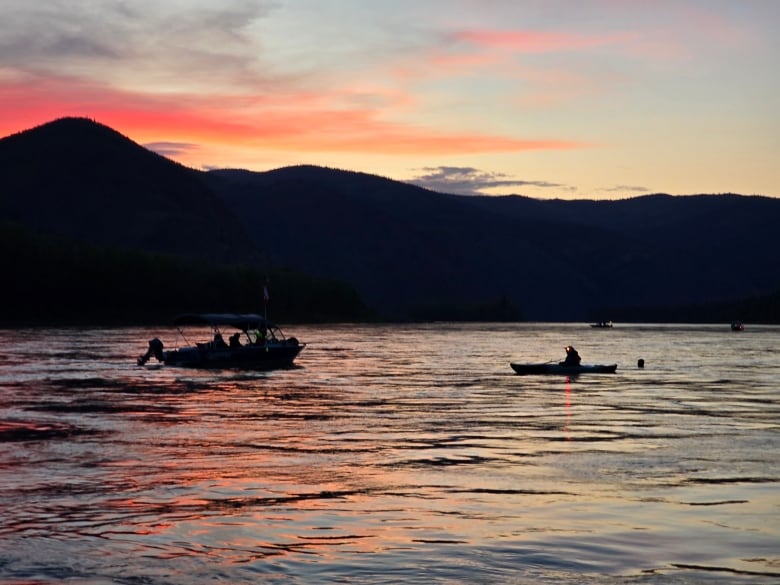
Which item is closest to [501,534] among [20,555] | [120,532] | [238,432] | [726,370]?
[120,532]

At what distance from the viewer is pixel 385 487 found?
28.1 metres

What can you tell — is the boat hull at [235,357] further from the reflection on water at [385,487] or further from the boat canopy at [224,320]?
the reflection on water at [385,487]

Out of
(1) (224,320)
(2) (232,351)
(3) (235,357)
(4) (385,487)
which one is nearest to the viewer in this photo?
(4) (385,487)

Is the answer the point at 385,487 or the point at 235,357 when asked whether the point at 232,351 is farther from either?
the point at 385,487

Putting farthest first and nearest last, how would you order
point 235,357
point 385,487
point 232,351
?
point 232,351
point 235,357
point 385,487

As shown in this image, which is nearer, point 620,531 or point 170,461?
point 620,531

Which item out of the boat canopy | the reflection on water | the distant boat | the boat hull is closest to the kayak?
the distant boat

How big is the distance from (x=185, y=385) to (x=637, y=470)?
38.9 m

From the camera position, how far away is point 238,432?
4056cm

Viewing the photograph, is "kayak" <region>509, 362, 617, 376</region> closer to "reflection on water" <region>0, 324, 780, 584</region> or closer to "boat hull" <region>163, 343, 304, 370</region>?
"boat hull" <region>163, 343, 304, 370</region>

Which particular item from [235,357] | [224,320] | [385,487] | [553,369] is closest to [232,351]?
[235,357]

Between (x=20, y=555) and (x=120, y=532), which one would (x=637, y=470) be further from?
(x=20, y=555)

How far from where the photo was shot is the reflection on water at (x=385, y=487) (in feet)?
66.1

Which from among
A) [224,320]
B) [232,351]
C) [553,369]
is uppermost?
[224,320]
